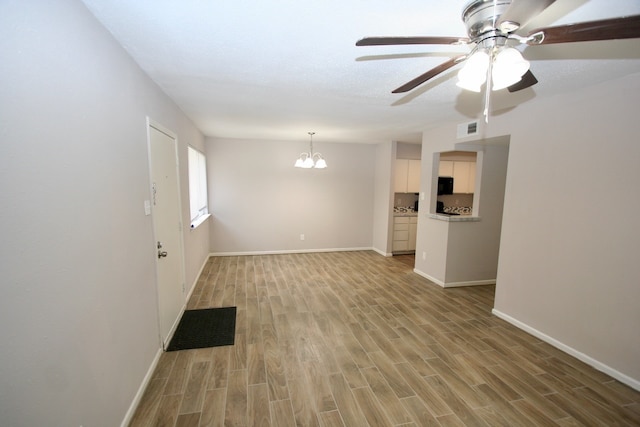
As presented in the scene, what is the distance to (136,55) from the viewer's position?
187 centimetres

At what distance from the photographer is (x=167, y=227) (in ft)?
8.84

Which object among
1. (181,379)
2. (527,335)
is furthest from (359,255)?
(181,379)

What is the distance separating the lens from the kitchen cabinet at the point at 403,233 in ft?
19.6

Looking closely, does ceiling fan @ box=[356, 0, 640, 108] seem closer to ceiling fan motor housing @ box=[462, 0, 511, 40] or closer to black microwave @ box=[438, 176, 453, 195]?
ceiling fan motor housing @ box=[462, 0, 511, 40]

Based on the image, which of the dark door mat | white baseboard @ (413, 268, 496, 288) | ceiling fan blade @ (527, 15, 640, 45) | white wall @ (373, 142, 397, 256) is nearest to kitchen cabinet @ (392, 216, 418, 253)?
white wall @ (373, 142, 397, 256)

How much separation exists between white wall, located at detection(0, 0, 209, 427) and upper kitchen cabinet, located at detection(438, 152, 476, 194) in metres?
A: 5.88

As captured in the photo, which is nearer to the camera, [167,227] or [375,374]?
[375,374]

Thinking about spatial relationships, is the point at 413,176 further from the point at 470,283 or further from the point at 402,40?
the point at 402,40

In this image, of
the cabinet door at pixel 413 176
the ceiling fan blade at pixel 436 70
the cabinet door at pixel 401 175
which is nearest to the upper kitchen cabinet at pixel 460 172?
the cabinet door at pixel 413 176

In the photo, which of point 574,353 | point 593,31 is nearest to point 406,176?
point 574,353

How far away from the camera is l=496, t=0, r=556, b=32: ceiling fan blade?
2.89ft

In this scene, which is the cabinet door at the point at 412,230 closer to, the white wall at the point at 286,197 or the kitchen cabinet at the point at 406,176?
the kitchen cabinet at the point at 406,176

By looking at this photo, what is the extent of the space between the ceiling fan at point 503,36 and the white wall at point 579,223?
1.76 m

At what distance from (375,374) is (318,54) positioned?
2545mm
